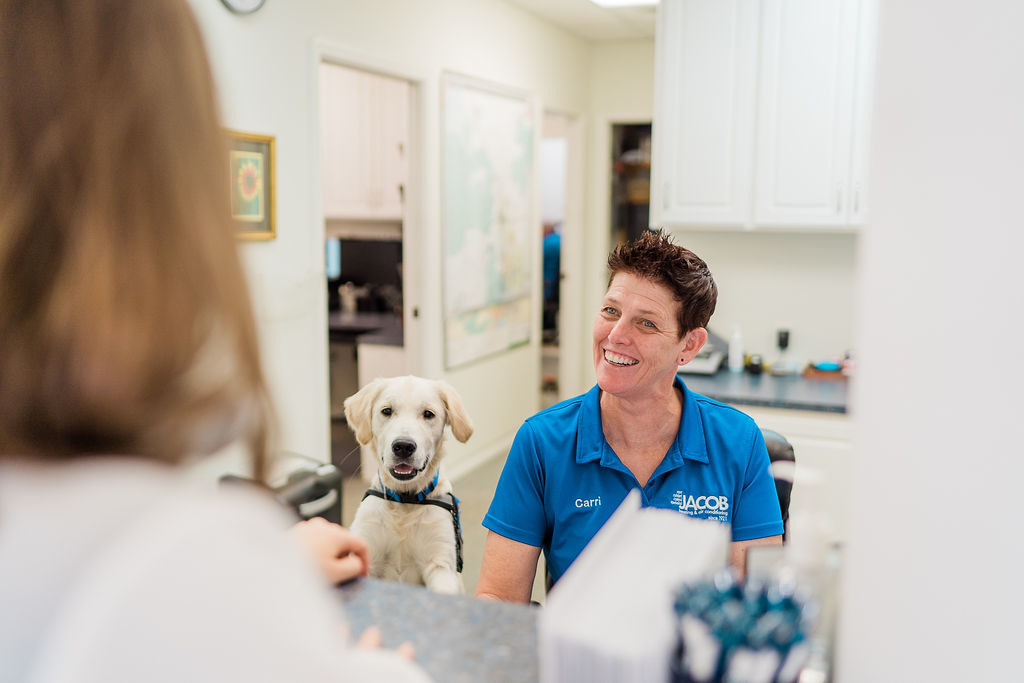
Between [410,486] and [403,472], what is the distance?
30mm

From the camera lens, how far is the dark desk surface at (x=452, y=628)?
752mm

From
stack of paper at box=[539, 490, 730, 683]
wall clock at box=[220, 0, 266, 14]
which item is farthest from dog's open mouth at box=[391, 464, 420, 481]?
wall clock at box=[220, 0, 266, 14]

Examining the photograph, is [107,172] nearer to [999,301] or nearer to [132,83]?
[132,83]

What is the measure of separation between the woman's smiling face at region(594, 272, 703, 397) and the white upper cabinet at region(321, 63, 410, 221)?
3281 millimetres

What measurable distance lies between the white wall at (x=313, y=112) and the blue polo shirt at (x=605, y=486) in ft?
3.49

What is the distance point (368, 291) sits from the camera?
213 inches

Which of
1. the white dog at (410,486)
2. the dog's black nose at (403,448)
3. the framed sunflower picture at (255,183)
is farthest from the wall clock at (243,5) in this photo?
the dog's black nose at (403,448)

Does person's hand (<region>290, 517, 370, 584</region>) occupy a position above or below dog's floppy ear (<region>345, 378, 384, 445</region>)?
below

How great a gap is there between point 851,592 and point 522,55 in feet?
16.2

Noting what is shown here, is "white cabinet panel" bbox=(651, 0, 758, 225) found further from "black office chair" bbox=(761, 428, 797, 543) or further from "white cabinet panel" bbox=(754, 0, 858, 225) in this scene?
"black office chair" bbox=(761, 428, 797, 543)

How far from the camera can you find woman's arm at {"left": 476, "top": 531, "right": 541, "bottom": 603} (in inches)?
60.0

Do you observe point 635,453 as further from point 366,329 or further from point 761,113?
point 366,329

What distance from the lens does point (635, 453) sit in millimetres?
1618

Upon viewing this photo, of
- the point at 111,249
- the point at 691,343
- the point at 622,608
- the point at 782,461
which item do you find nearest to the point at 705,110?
the point at 691,343
